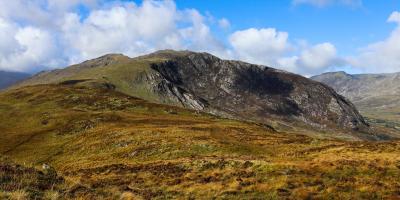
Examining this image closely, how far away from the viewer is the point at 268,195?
26.3 m

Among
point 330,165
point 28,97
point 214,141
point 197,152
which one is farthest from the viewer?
point 28,97

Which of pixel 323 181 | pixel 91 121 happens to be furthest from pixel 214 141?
pixel 91 121

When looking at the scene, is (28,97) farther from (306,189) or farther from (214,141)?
(306,189)

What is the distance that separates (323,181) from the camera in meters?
29.6

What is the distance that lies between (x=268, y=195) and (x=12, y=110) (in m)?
110

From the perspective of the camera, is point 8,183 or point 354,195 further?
point 354,195

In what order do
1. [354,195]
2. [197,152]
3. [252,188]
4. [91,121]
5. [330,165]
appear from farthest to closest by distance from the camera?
[91,121], [197,152], [330,165], [252,188], [354,195]

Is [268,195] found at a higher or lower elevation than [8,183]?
lower

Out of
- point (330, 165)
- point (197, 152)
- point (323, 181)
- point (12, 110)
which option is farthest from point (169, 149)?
point (12, 110)

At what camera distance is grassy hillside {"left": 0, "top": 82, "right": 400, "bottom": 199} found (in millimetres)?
26016

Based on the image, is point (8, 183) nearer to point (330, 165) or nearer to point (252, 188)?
point (252, 188)

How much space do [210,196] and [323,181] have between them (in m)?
8.54

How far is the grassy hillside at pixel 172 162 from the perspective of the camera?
26.0m

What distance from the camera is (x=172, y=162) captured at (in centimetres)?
4338
